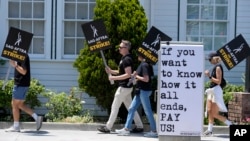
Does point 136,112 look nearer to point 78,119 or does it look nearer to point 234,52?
point 78,119

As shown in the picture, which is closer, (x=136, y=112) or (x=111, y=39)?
(x=136, y=112)

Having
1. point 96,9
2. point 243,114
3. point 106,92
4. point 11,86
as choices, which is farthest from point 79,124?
point 243,114

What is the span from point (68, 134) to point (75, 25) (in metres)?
3.54

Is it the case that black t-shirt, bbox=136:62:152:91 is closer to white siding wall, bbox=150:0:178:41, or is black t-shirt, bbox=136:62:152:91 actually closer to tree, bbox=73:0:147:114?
tree, bbox=73:0:147:114

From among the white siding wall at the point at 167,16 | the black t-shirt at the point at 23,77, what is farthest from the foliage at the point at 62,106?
the white siding wall at the point at 167,16

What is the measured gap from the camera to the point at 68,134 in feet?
41.9

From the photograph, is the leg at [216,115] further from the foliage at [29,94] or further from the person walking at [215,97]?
the foliage at [29,94]

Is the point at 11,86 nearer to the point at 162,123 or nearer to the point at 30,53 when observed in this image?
the point at 30,53

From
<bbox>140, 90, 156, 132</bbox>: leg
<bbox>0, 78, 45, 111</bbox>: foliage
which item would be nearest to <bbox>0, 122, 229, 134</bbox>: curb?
<bbox>0, 78, 45, 111</bbox>: foliage

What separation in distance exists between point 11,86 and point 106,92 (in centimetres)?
217

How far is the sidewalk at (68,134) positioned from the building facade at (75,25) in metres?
1.77

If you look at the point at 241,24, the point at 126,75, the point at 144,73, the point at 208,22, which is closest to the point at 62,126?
the point at 126,75

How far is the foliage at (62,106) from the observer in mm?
14047

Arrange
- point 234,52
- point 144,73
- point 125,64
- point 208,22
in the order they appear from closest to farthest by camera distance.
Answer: point 144,73 < point 125,64 < point 234,52 < point 208,22
